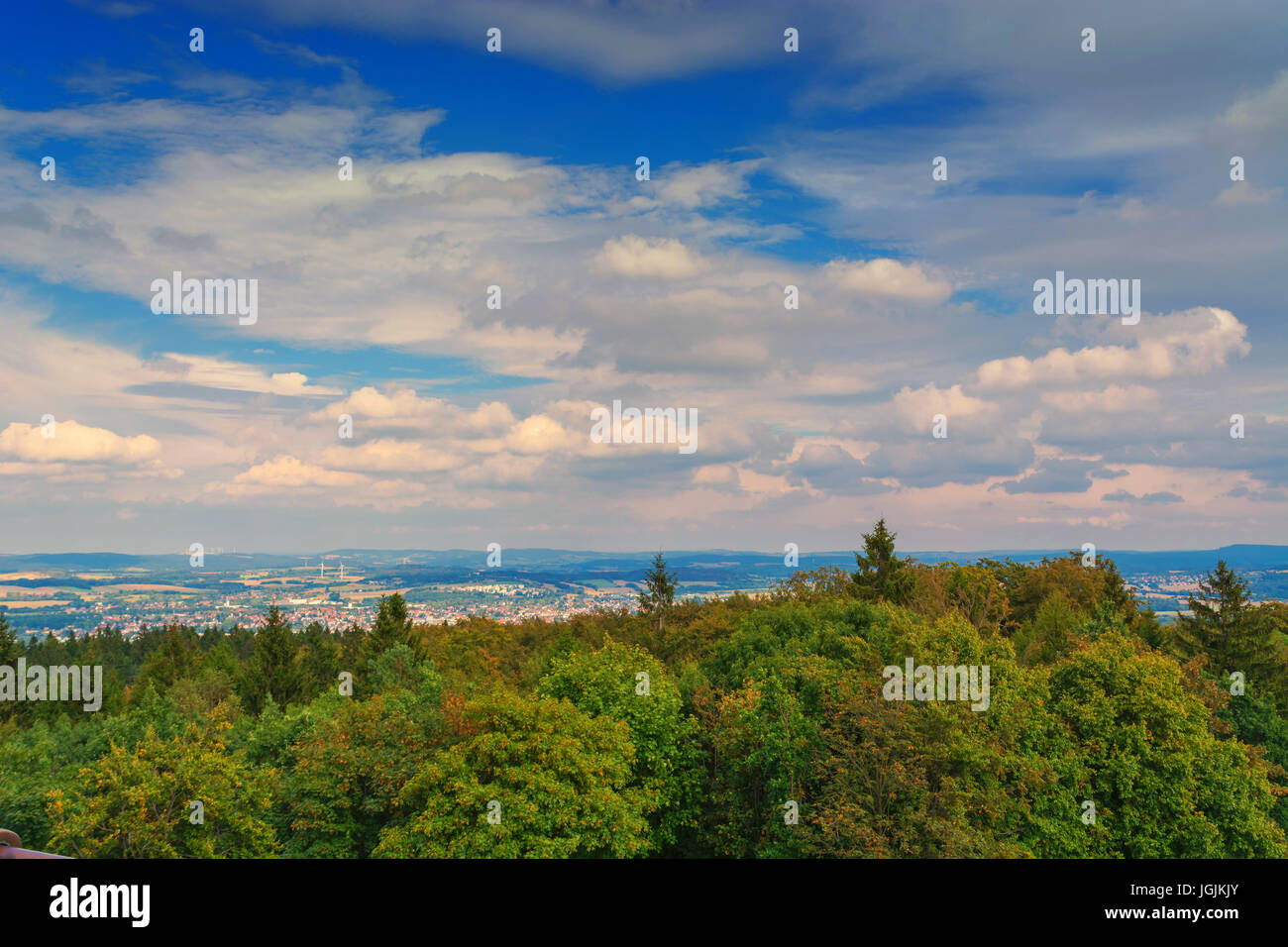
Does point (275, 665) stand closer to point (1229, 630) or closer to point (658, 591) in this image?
point (658, 591)

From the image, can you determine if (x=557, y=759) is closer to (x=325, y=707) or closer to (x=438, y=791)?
(x=438, y=791)

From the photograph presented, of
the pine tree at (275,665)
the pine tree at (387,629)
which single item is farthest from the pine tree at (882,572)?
the pine tree at (275,665)

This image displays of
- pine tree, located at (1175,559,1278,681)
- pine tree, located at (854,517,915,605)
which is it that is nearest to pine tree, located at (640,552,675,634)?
pine tree, located at (854,517,915,605)

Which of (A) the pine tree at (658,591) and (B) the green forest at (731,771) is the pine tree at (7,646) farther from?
(A) the pine tree at (658,591)

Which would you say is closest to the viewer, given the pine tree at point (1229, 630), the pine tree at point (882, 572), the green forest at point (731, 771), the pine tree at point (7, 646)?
the green forest at point (731, 771)

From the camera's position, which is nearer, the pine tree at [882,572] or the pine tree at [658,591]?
the pine tree at [882,572]

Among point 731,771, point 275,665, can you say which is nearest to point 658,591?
point 275,665
